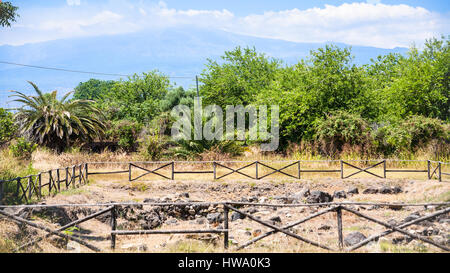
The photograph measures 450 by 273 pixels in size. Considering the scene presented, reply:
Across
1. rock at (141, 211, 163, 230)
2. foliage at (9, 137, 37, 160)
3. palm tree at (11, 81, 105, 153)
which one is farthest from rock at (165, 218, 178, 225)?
palm tree at (11, 81, 105, 153)

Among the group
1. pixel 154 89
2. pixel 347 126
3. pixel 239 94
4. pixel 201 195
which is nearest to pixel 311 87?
pixel 347 126

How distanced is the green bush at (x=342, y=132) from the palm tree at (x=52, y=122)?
11.9m

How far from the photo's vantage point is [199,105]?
94.7 feet

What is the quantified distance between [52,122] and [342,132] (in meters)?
14.4

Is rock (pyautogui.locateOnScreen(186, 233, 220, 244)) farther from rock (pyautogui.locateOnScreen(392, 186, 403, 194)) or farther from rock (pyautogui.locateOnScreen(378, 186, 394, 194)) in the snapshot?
rock (pyautogui.locateOnScreen(392, 186, 403, 194))

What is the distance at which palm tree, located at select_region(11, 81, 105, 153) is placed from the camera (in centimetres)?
1883

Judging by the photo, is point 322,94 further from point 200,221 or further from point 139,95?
point 139,95

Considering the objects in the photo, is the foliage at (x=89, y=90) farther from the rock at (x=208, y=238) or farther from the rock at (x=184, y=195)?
the rock at (x=208, y=238)

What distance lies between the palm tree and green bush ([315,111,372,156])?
11860 millimetres

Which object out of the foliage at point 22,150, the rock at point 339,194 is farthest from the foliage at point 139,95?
the rock at point 339,194

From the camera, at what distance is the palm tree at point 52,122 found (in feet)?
61.8

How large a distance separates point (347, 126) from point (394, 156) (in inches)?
103

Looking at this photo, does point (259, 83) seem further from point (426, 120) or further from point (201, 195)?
point (201, 195)

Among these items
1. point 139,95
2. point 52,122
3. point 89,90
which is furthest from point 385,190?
point 89,90
